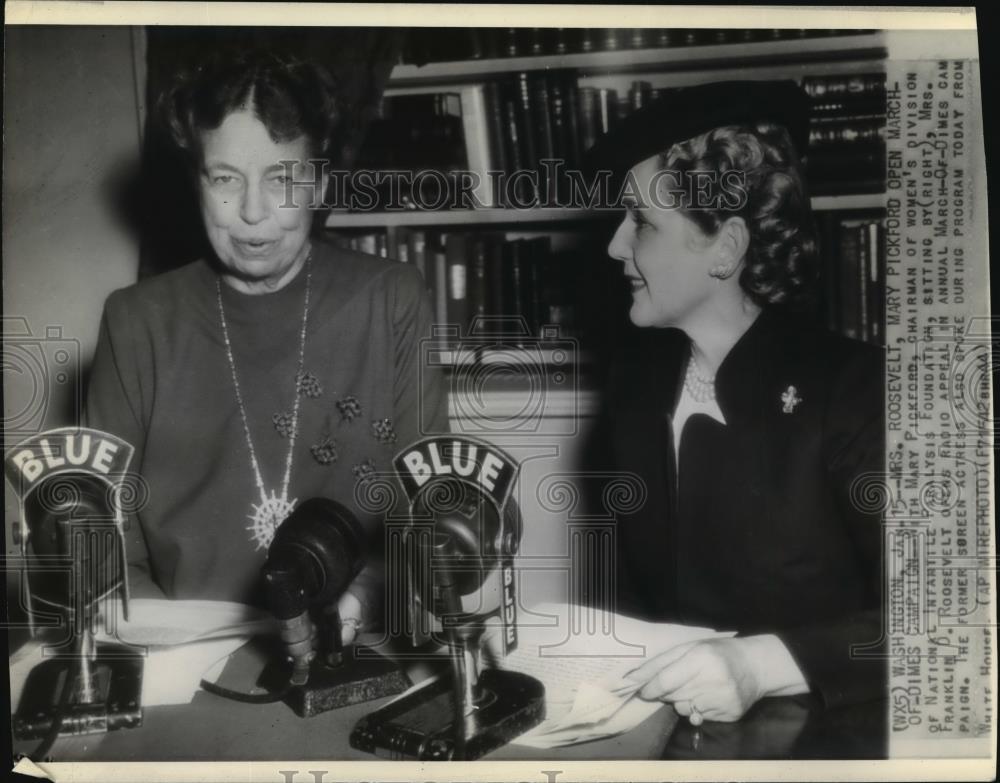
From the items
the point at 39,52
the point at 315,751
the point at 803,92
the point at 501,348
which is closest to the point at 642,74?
the point at 803,92

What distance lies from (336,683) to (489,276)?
0.69 metres

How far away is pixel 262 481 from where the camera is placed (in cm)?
159

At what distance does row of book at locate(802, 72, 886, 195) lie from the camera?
158 centimetres

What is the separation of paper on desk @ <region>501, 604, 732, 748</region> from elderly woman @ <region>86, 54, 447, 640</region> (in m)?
0.31

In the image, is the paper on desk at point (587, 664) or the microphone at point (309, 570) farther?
the paper on desk at point (587, 664)

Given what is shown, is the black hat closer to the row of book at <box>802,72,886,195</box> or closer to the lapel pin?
the row of book at <box>802,72,886,195</box>

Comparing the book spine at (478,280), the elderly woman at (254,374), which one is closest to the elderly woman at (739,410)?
the book spine at (478,280)

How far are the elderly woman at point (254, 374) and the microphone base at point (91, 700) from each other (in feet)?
0.53

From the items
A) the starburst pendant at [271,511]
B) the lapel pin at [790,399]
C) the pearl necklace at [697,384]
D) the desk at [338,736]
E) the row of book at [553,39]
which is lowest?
the desk at [338,736]

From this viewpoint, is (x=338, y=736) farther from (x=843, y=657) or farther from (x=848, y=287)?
(x=848, y=287)

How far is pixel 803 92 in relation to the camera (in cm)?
156

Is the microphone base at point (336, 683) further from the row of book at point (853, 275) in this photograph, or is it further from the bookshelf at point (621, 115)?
the row of book at point (853, 275)

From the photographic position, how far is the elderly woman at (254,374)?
1.59 metres

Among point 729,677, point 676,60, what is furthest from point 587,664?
point 676,60
